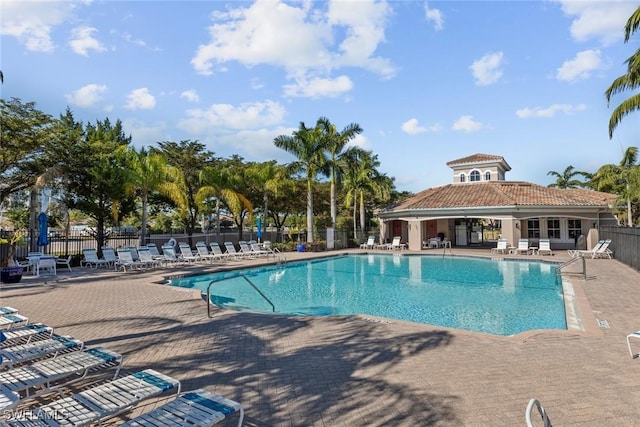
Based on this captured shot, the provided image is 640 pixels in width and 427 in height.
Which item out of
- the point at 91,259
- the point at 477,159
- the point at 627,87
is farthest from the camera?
the point at 477,159

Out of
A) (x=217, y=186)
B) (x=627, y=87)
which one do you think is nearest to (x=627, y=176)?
(x=627, y=87)

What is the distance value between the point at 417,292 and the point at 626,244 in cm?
1053

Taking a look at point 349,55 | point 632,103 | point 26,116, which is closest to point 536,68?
point 632,103

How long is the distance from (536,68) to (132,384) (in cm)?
1854

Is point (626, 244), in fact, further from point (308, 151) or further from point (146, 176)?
point (146, 176)

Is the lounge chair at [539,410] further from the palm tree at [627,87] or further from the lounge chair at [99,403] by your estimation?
the palm tree at [627,87]

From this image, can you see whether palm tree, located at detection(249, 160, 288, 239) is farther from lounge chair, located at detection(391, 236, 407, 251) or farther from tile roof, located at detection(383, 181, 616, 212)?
lounge chair, located at detection(391, 236, 407, 251)

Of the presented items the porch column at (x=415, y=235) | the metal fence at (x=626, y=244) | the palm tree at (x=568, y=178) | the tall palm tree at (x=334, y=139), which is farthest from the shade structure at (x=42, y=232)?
the palm tree at (x=568, y=178)

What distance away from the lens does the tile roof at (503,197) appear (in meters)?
25.2

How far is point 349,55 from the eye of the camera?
17359 millimetres

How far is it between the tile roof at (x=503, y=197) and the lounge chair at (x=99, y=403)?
25.6 meters

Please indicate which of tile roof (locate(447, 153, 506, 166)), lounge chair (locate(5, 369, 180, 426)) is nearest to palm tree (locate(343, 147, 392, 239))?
tile roof (locate(447, 153, 506, 166))

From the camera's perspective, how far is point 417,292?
13.1 m

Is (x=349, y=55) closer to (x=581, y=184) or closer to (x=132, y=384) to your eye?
(x=132, y=384)
